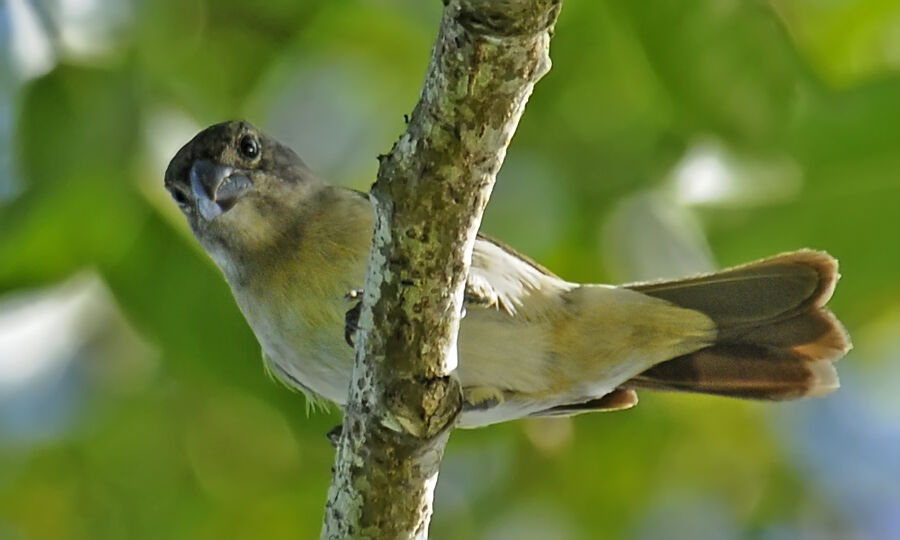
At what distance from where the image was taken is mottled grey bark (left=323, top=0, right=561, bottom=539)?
196 centimetres

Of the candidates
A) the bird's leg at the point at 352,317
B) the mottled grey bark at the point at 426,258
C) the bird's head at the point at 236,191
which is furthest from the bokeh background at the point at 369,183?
the mottled grey bark at the point at 426,258

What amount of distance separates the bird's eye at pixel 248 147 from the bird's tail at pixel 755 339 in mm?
1235

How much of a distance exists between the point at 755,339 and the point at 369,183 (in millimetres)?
1375

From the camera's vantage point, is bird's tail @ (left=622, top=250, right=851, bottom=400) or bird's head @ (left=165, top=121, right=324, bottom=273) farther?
bird's tail @ (left=622, top=250, right=851, bottom=400)

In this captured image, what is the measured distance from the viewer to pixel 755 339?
13.1 ft

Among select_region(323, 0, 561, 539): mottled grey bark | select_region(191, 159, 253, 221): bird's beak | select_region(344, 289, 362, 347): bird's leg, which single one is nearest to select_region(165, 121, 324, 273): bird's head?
select_region(191, 159, 253, 221): bird's beak

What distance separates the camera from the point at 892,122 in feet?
10.7

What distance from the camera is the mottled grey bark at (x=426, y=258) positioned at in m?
1.96

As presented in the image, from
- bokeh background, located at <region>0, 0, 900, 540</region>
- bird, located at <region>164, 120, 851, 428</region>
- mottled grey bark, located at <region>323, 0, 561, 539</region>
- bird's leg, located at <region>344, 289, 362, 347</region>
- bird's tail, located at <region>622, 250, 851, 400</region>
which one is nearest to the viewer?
mottled grey bark, located at <region>323, 0, 561, 539</region>

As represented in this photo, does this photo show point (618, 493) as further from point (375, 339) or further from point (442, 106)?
point (442, 106)

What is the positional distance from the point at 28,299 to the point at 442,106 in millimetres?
2035

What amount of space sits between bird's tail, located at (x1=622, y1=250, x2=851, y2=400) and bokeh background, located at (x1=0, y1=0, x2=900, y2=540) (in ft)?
0.42

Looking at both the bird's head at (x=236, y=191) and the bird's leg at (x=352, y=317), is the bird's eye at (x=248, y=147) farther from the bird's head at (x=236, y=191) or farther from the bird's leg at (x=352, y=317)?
the bird's leg at (x=352, y=317)

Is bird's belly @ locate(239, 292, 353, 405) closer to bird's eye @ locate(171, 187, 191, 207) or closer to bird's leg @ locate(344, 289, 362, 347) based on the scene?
bird's leg @ locate(344, 289, 362, 347)
